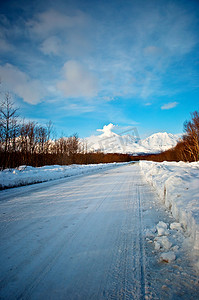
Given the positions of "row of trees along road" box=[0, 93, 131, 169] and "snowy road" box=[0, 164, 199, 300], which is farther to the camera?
"row of trees along road" box=[0, 93, 131, 169]

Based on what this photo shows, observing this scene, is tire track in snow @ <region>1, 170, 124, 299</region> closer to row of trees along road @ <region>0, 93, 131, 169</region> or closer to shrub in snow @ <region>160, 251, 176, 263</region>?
shrub in snow @ <region>160, 251, 176, 263</region>

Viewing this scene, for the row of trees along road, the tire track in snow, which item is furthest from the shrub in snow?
the row of trees along road

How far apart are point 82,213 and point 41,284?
74.1 inches

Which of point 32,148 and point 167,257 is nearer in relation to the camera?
point 167,257

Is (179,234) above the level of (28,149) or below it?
below

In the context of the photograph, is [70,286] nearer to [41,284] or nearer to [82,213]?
[41,284]

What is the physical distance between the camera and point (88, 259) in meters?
1.80

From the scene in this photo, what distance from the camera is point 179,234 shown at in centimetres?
225

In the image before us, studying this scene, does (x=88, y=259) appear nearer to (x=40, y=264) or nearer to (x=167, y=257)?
(x=40, y=264)

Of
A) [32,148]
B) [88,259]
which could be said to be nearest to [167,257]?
[88,259]

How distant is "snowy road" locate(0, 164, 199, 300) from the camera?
1.38 m

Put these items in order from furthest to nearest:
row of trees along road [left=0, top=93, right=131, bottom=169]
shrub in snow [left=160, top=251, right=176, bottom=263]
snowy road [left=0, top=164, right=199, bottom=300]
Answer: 1. row of trees along road [left=0, top=93, right=131, bottom=169]
2. shrub in snow [left=160, top=251, right=176, bottom=263]
3. snowy road [left=0, top=164, right=199, bottom=300]

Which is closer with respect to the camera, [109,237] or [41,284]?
[41,284]

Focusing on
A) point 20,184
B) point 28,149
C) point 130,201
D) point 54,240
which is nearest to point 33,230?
point 54,240
